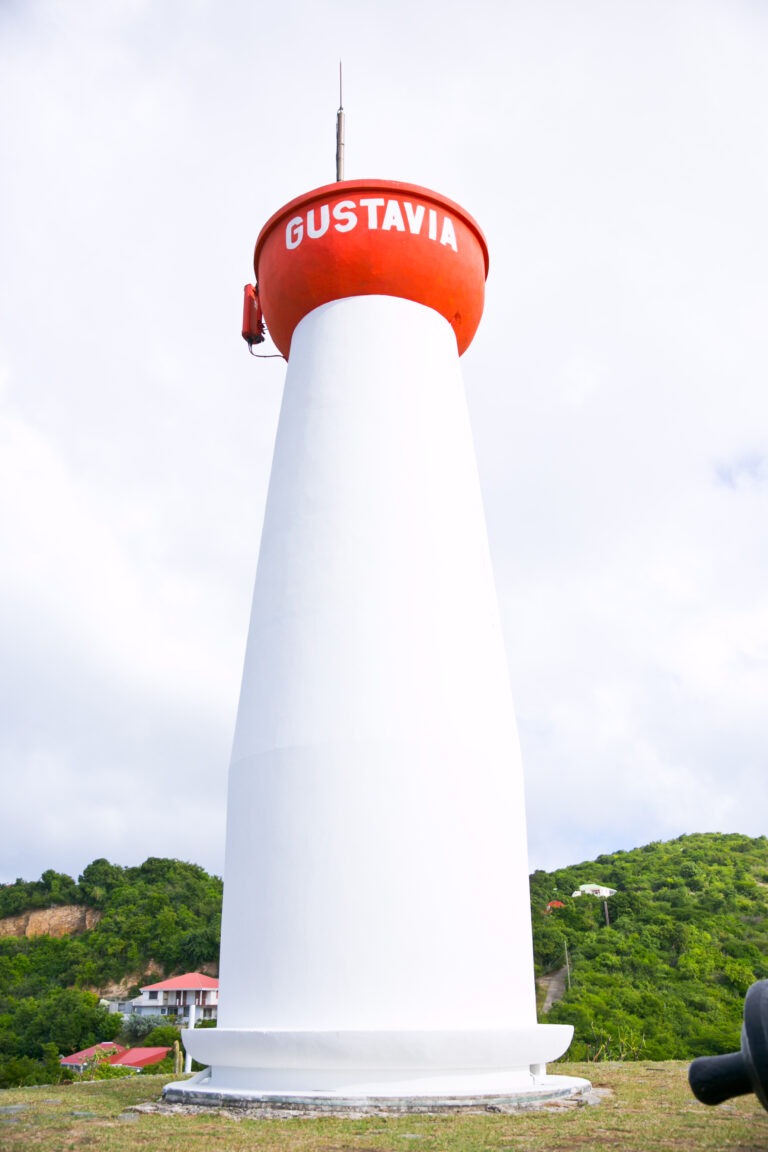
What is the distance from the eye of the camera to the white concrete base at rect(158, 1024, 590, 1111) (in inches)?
331

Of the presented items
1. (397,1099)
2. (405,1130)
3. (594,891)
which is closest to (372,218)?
(397,1099)

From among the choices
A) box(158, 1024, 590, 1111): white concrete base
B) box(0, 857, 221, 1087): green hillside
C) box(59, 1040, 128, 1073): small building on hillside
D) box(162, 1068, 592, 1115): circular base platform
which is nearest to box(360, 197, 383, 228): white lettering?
box(158, 1024, 590, 1111): white concrete base

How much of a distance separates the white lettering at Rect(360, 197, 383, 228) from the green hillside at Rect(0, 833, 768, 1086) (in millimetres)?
15848

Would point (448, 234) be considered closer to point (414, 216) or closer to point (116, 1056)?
point (414, 216)

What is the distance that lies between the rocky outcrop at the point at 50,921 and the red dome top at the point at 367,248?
67.5m

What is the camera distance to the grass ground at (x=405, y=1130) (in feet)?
21.8

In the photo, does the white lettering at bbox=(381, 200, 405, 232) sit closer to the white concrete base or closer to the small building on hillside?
the white concrete base

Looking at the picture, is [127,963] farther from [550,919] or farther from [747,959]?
[747,959]

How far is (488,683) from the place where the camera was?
10680mm

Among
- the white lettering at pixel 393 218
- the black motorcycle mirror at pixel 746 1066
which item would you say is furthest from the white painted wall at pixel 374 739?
the black motorcycle mirror at pixel 746 1066

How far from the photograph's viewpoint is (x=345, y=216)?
1201cm

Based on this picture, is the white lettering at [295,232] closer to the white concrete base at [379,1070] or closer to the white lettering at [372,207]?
the white lettering at [372,207]

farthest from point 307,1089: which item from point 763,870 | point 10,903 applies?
point 10,903

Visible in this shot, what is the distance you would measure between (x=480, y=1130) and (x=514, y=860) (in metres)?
3.27
